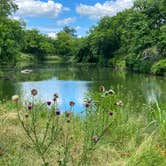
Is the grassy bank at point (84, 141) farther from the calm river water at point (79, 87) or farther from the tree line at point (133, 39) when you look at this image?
the tree line at point (133, 39)

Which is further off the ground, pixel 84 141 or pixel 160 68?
pixel 160 68

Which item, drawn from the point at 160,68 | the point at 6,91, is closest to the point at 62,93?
the point at 6,91

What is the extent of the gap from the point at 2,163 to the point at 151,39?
35.3 m

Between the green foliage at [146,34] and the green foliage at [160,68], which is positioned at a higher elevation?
the green foliage at [146,34]

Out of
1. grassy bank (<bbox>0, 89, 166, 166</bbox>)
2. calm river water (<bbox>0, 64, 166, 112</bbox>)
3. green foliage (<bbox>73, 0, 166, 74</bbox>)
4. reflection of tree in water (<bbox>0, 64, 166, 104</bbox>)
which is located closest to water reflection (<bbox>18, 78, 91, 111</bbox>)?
calm river water (<bbox>0, 64, 166, 112</bbox>)

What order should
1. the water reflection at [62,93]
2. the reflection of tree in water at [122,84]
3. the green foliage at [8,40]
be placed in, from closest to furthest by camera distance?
the water reflection at [62,93] < the reflection of tree in water at [122,84] < the green foliage at [8,40]

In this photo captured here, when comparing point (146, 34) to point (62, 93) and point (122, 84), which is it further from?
point (62, 93)

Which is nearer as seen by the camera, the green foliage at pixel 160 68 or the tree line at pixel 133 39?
the green foliage at pixel 160 68

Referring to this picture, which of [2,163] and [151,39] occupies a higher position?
[151,39]

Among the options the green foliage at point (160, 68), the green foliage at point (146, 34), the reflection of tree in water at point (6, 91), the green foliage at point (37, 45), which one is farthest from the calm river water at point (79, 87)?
the green foliage at point (37, 45)

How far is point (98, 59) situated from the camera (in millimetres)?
62844

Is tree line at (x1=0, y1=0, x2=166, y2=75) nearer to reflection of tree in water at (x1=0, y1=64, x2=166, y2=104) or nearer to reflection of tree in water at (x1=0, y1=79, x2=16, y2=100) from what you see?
reflection of tree in water at (x1=0, y1=64, x2=166, y2=104)

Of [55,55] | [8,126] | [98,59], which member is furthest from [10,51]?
[55,55]

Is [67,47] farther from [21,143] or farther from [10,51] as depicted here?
[21,143]
